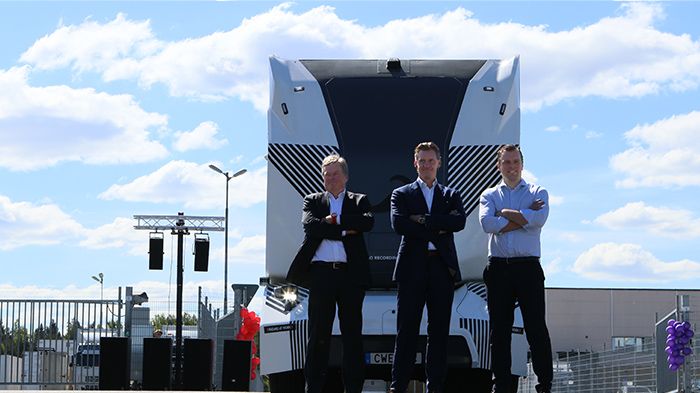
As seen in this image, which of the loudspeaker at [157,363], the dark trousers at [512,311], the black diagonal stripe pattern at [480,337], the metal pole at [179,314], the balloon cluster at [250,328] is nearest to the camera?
the dark trousers at [512,311]

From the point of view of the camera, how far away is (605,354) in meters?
18.0

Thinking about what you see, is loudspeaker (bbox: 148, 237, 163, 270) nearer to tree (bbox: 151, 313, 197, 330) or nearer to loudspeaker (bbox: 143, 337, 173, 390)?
tree (bbox: 151, 313, 197, 330)

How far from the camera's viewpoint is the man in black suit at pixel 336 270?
353 inches

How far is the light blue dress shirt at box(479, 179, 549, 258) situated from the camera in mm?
8758

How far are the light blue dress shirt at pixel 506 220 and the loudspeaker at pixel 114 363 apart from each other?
9.40 meters

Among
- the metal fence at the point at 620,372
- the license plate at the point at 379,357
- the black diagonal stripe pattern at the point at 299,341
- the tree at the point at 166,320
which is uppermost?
the tree at the point at 166,320

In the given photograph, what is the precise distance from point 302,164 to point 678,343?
607 cm

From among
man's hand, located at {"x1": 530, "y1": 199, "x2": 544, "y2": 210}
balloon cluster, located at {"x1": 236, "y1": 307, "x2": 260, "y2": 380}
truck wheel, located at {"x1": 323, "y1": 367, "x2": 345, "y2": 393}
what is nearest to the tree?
balloon cluster, located at {"x1": 236, "y1": 307, "x2": 260, "y2": 380}

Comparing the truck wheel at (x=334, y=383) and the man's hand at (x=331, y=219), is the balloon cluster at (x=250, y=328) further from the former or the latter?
the man's hand at (x=331, y=219)

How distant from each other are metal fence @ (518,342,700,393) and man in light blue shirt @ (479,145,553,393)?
18.0 feet

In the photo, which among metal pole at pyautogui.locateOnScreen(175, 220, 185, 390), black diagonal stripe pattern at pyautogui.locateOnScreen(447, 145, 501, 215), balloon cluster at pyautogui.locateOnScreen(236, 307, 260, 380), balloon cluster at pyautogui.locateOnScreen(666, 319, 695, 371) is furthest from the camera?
metal pole at pyautogui.locateOnScreen(175, 220, 185, 390)

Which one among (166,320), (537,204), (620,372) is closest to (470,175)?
(537,204)

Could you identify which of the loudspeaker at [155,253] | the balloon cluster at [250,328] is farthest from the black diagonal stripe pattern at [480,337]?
the loudspeaker at [155,253]

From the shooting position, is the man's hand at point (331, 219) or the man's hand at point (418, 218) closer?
the man's hand at point (418, 218)
